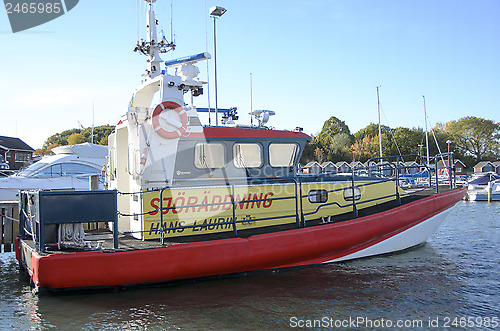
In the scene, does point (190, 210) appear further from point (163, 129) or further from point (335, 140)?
point (335, 140)

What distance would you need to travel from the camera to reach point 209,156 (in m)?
7.07

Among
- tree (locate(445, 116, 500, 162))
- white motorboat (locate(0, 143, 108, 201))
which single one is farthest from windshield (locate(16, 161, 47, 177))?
tree (locate(445, 116, 500, 162))

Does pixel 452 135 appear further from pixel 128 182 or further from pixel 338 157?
pixel 128 182

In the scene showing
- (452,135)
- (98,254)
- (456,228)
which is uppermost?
(452,135)

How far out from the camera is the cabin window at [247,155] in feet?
24.0

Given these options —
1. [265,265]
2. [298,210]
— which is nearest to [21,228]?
[265,265]

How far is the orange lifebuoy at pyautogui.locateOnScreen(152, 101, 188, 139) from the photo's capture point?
6375mm

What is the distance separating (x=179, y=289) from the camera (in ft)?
19.8

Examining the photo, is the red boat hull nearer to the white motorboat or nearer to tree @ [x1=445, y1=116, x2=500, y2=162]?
the white motorboat

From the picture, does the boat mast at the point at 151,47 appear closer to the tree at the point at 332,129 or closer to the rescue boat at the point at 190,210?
the rescue boat at the point at 190,210

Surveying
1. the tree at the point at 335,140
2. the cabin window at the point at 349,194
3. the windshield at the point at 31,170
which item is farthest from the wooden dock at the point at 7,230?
the tree at the point at 335,140

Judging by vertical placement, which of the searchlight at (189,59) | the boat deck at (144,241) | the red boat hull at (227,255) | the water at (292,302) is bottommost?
the water at (292,302)

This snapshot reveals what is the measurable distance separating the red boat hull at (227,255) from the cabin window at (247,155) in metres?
1.59

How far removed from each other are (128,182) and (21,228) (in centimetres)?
229
